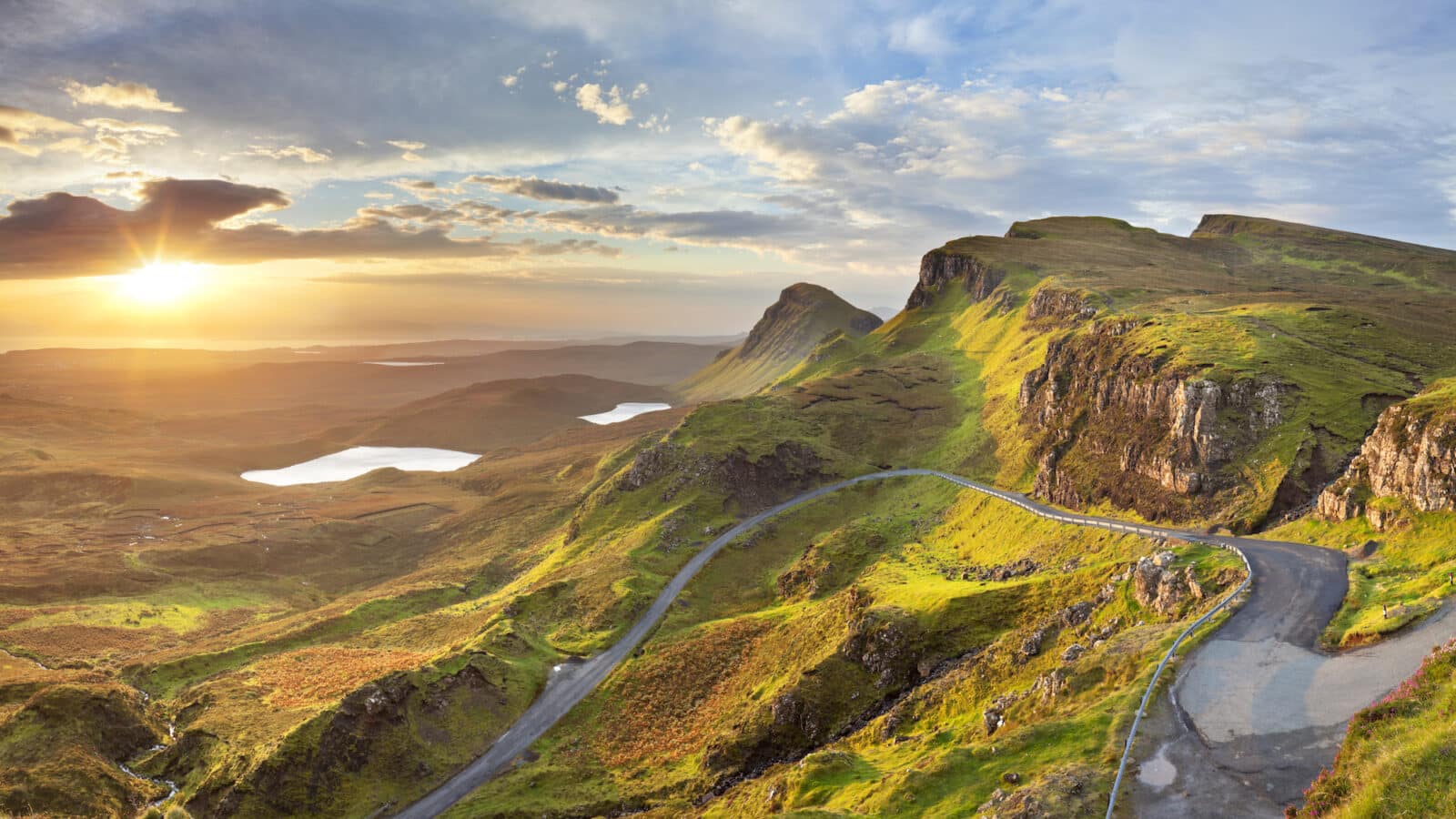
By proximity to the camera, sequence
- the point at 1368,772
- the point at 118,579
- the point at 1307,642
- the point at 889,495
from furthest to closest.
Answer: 1. the point at 118,579
2. the point at 889,495
3. the point at 1307,642
4. the point at 1368,772

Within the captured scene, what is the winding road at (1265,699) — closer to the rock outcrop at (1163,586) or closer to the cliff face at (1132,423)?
the rock outcrop at (1163,586)

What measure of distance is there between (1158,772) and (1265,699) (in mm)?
7392

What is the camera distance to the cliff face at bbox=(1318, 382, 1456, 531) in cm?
4625

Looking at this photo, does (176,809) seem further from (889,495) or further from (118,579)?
(118,579)

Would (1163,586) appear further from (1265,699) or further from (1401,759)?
(1401,759)

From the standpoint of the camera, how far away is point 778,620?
253 ft

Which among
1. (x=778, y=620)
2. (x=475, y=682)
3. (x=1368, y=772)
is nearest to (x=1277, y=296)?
(x=778, y=620)

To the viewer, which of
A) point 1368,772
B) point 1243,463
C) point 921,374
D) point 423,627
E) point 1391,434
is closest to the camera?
point 1368,772

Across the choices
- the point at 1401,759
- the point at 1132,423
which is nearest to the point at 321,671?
the point at 1401,759

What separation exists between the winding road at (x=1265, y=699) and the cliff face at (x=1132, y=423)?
2425cm

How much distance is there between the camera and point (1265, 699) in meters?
31.0

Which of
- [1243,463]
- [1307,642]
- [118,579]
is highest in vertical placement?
[1243,463]

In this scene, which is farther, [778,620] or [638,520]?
[638,520]

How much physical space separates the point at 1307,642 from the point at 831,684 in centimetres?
3101
